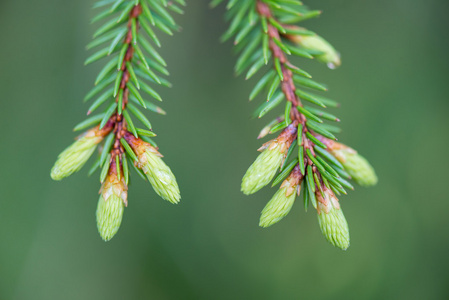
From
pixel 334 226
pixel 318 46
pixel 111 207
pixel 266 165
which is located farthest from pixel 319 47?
pixel 111 207

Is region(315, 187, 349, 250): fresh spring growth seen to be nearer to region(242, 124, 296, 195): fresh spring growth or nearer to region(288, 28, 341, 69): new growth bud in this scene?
region(242, 124, 296, 195): fresh spring growth

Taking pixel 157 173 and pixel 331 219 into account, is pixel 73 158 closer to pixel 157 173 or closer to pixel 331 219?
pixel 157 173

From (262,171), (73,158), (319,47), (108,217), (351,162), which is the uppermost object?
(319,47)

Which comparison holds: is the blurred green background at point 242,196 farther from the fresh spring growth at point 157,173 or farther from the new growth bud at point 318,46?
the fresh spring growth at point 157,173

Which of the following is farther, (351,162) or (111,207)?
(351,162)

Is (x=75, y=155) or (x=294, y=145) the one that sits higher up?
(x=294, y=145)

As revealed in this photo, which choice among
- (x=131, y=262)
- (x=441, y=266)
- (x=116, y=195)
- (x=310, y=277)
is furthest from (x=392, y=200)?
(x=116, y=195)
